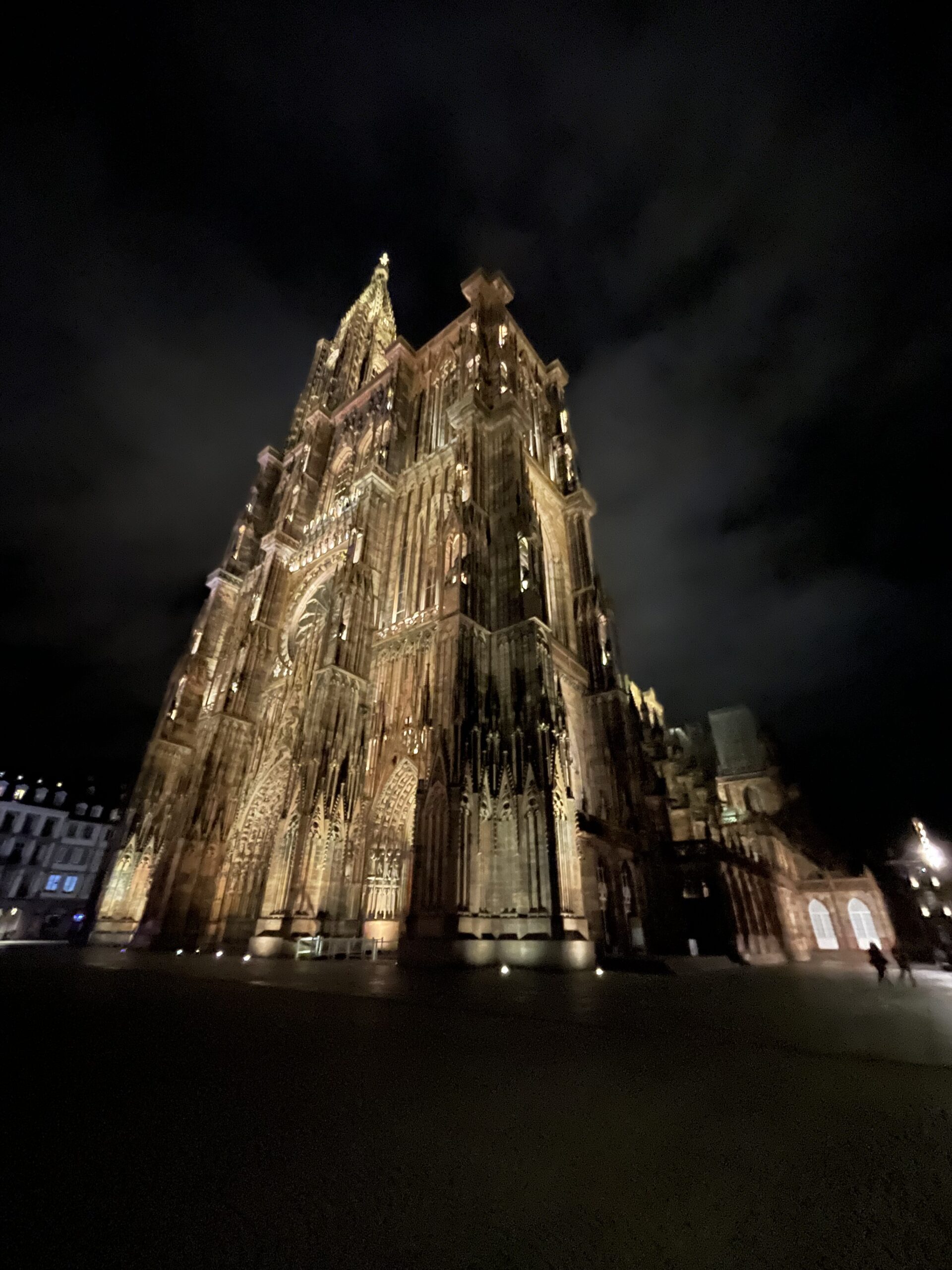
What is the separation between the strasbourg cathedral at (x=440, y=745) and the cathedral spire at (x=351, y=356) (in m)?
8.38

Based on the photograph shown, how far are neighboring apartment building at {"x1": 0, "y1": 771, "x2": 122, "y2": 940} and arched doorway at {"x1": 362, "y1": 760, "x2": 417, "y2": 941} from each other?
96.4ft

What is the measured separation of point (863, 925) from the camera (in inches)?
1364

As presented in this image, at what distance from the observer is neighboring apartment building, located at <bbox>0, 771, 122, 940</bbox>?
38875 millimetres

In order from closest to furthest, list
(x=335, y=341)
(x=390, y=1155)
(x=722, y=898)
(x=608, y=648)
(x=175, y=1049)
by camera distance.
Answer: (x=390, y=1155), (x=175, y=1049), (x=722, y=898), (x=608, y=648), (x=335, y=341)

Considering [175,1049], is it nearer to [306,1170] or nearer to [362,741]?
[306,1170]

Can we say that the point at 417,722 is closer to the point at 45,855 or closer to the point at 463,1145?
the point at 463,1145

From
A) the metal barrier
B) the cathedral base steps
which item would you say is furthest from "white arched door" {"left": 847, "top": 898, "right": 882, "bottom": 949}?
the metal barrier

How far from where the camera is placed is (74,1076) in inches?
120

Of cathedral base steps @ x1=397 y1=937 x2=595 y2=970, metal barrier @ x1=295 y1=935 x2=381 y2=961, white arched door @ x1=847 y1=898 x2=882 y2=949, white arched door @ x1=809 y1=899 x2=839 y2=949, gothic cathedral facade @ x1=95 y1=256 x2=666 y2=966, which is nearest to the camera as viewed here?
cathedral base steps @ x1=397 y1=937 x2=595 y2=970

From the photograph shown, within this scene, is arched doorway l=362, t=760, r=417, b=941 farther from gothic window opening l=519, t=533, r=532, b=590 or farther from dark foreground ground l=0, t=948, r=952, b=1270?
dark foreground ground l=0, t=948, r=952, b=1270

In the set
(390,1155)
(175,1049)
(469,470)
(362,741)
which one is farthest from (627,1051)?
(469,470)

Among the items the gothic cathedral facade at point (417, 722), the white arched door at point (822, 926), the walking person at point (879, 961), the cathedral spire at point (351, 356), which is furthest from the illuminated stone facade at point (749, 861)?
the cathedral spire at point (351, 356)

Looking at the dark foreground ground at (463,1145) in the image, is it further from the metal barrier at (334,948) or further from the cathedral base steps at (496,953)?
the metal barrier at (334,948)

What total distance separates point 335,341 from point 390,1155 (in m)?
53.7
